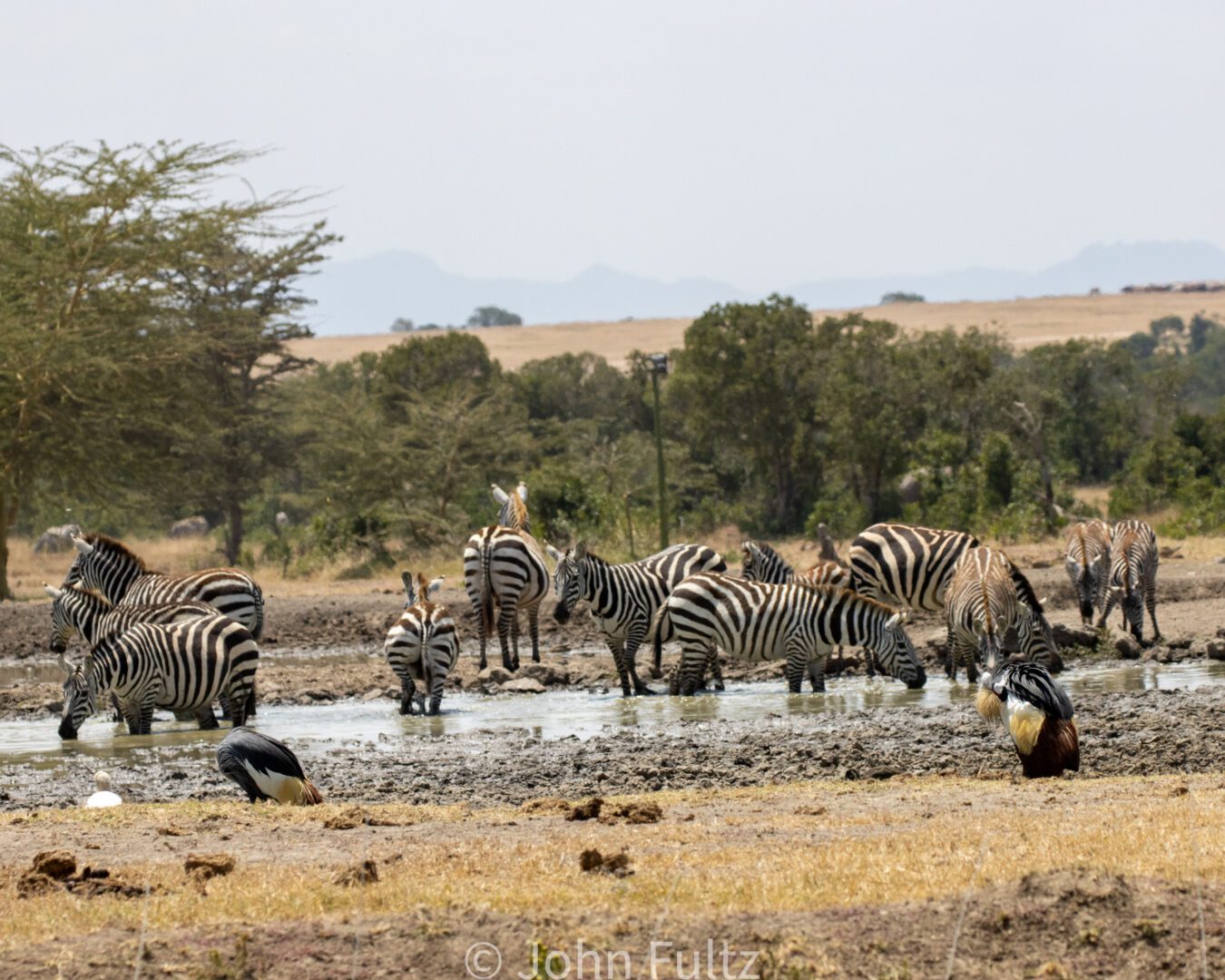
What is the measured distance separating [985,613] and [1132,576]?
3629 millimetres

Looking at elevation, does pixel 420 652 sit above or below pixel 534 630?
above

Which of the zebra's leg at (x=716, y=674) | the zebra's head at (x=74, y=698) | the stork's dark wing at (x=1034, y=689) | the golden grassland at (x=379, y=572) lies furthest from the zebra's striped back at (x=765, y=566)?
the stork's dark wing at (x=1034, y=689)

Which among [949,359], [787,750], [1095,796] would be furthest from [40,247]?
[1095,796]

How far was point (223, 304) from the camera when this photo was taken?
41.6 m

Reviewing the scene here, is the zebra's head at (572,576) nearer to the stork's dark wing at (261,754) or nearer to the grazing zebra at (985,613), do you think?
the grazing zebra at (985,613)

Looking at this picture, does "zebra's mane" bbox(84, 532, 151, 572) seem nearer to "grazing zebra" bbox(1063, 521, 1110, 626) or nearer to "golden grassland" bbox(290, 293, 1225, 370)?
"grazing zebra" bbox(1063, 521, 1110, 626)

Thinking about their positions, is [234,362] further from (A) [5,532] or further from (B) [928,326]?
(B) [928,326]

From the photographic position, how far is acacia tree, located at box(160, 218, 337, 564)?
125 ft

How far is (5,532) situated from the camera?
109 feet

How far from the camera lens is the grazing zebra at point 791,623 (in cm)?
1600

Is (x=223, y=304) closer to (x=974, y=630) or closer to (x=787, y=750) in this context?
(x=974, y=630)

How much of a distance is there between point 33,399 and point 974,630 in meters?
22.0

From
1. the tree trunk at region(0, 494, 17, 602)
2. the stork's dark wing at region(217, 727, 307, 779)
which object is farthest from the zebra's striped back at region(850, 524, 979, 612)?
the tree trunk at region(0, 494, 17, 602)

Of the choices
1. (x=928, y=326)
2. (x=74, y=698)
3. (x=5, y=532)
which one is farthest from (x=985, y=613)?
(x=928, y=326)
